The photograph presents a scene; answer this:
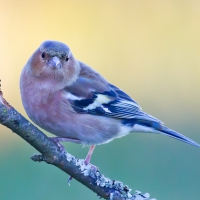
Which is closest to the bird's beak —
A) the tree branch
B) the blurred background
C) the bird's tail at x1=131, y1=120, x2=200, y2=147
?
the bird's tail at x1=131, y1=120, x2=200, y2=147

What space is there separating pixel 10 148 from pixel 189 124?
6.33 feet

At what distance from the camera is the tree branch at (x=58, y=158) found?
7.79 feet

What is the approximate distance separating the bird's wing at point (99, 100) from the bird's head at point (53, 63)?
0.08 meters

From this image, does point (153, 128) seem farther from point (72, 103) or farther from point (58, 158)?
point (58, 158)

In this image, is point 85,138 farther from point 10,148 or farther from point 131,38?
point 131,38

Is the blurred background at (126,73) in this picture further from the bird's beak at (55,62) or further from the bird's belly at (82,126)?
the bird's beak at (55,62)

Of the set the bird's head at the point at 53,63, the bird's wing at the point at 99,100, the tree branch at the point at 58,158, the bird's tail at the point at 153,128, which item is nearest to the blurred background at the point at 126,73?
the bird's tail at the point at 153,128

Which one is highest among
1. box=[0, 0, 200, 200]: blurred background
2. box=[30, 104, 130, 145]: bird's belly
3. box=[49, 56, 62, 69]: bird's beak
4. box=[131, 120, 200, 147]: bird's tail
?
box=[0, 0, 200, 200]: blurred background

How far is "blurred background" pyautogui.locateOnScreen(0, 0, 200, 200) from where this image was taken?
4.98 m

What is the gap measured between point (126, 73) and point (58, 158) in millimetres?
4295

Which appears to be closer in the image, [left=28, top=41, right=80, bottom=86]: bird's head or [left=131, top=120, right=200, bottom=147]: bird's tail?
[left=28, top=41, right=80, bottom=86]: bird's head

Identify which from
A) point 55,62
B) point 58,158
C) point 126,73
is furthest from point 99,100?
point 126,73

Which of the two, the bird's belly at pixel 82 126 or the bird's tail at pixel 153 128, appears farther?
the bird's tail at pixel 153 128

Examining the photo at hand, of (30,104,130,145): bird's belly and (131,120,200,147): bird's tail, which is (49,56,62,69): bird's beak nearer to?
(30,104,130,145): bird's belly
